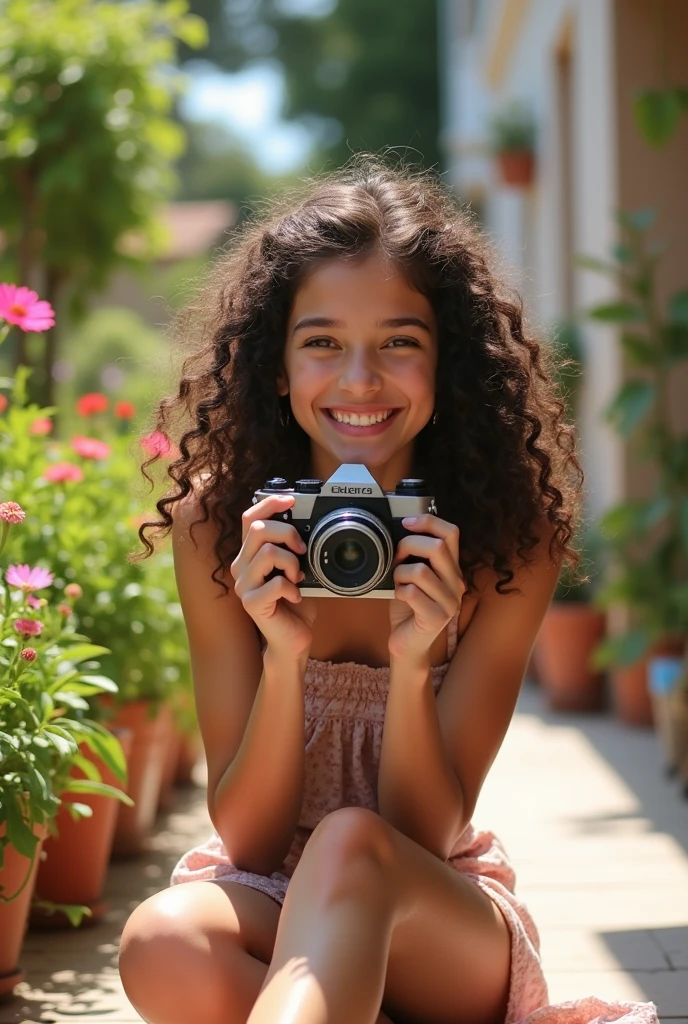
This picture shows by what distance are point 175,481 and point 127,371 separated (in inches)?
393

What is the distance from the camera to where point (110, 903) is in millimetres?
2842

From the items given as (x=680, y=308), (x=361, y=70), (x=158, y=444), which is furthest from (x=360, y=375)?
(x=361, y=70)

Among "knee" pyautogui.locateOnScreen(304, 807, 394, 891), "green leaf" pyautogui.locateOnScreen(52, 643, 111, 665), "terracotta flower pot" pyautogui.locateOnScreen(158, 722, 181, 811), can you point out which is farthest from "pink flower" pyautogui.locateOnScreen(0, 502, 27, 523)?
"terracotta flower pot" pyautogui.locateOnScreen(158, 722, 181, 811)

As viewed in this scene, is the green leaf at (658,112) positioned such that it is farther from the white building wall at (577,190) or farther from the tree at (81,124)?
the tree at (81,124)

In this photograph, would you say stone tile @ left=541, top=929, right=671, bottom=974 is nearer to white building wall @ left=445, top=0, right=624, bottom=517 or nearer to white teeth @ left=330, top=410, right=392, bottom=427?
white teeth @ left=330, top=410, right=392, bottom=427

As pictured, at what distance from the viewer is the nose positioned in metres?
2.05

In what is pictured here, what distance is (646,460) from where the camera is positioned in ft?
15.9

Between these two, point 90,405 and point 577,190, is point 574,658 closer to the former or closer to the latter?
point 577,190

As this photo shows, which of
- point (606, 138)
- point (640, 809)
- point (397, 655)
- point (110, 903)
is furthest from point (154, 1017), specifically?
point (606, 138)

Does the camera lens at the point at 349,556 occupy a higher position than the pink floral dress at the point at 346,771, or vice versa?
the camera lens at the point at 349,556

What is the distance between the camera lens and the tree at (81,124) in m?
4.82

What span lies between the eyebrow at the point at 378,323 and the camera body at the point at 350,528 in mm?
286

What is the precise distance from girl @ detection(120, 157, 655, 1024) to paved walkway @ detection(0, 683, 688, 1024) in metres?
0.31

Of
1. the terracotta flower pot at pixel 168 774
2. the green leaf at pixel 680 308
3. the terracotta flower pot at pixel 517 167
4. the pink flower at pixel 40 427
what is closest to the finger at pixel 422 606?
the pink flower at pixel 40 427
